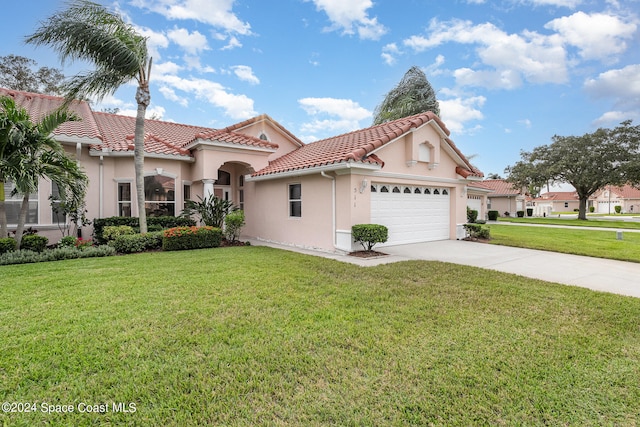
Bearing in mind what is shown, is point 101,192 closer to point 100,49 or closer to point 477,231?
point 100,49

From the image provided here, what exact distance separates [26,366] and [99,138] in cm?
1095

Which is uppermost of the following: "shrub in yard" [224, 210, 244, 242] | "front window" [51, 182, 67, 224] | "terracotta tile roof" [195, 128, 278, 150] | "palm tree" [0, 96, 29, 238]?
"terracotta tile roof" [195, 128, 278, 150]

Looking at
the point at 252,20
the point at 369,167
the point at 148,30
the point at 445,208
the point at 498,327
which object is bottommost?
the point at 498,327

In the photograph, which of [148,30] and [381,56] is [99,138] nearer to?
[148,30]

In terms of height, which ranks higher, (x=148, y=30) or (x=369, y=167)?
(x=148, y=30)

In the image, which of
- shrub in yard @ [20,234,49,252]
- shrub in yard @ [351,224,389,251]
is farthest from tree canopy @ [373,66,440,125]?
shrub in yard @ [20,234,49,252]

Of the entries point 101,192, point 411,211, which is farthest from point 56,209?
point 411,211

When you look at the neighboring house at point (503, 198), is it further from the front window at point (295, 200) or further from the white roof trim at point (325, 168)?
the white roof trim at point (325, 168)

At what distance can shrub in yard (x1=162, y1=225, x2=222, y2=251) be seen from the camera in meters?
10.7

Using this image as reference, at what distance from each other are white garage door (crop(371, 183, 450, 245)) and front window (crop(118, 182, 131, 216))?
10.3 metres

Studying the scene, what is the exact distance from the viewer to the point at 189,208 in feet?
42.7


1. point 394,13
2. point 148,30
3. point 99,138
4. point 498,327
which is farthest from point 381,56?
point 498,327

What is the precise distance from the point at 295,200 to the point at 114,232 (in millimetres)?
6670

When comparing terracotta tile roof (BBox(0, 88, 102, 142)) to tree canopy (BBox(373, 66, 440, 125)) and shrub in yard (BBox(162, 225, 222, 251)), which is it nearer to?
shrub in yard (BBox(162, 225, 222, 251))
